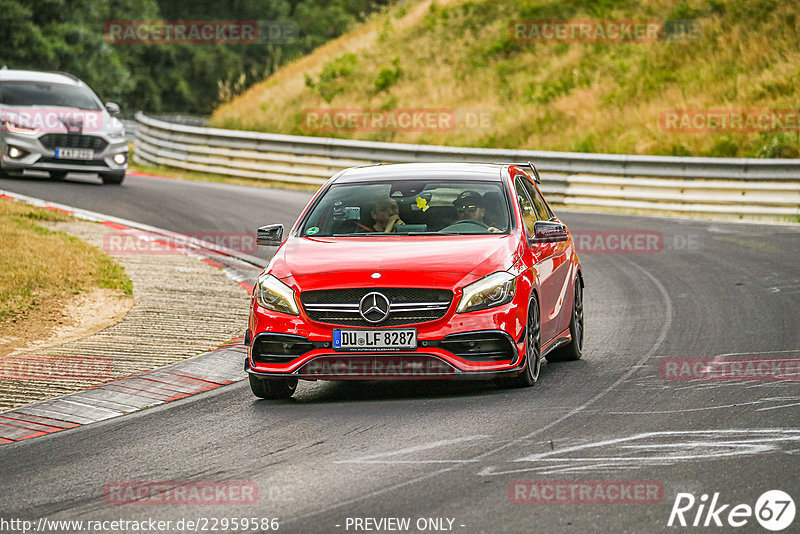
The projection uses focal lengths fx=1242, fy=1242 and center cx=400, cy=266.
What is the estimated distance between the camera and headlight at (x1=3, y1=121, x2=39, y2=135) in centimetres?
2342

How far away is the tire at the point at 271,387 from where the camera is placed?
8.81 metres

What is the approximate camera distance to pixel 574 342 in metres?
10.3

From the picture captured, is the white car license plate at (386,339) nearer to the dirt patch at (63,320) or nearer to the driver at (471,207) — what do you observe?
the driver at (471,207)

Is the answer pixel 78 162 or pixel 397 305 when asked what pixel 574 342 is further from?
pixel 78 162

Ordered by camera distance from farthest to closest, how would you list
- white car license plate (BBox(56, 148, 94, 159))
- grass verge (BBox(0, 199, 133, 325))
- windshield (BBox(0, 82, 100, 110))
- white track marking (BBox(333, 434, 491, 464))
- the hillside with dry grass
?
the hillside with dry grass → windshield (BBox(0, 82, 100, 110)) → white car license plate (BBox(56, 148, 94, 159)) → grass verge (BBox(0, 199, 133, 325)) → white track marking (BBox(333, 434, 491, 464))

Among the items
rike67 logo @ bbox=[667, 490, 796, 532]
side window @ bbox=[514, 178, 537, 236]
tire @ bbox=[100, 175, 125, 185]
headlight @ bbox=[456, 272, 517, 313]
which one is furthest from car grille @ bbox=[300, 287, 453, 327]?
tire @ bbox=[100, 175, 125, 185]

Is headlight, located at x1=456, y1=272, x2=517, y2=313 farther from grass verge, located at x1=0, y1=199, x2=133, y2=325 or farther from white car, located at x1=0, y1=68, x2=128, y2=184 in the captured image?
white car, located at x1=0, y1=68, x2=128, y2=184

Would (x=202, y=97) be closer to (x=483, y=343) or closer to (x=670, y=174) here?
(x=670, y=174)

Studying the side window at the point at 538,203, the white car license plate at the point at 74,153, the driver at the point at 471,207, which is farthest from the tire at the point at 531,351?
the white car license plate at the point at 74,153

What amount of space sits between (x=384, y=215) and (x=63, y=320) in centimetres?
411

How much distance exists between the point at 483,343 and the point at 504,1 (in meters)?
33.9

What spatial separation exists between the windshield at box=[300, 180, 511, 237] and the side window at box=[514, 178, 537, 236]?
0.25m

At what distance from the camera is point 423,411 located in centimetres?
819

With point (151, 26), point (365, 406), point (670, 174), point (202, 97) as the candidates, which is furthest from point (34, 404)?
point (202, 97)
